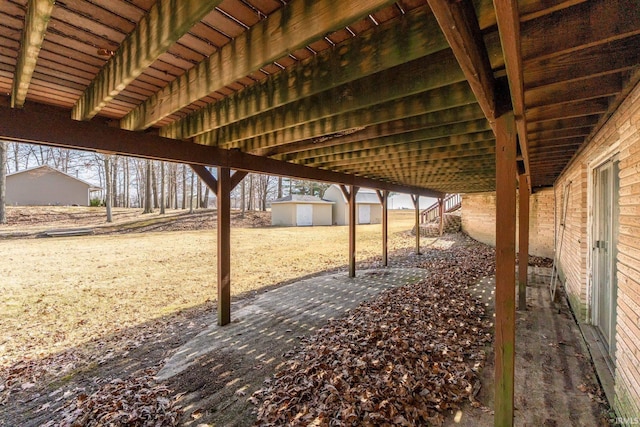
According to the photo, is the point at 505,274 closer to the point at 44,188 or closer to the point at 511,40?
the point at 511,40

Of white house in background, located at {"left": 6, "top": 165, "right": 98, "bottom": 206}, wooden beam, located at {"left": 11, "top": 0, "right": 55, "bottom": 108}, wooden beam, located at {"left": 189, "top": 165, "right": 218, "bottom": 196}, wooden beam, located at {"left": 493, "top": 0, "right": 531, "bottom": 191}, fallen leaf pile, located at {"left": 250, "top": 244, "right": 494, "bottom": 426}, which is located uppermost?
white house in background, located at {"left": 6, "top": 165, "right": 98, "bottom": 206}

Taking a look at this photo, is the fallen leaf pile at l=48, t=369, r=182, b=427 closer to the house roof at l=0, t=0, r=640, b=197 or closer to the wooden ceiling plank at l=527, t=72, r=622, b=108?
the house roof at l=0, t=0, r=640, b=197

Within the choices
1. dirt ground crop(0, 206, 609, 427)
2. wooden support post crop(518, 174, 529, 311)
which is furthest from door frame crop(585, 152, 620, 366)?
wooden support post crop(518, 174, 529, 311)

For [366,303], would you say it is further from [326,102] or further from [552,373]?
[326,102]

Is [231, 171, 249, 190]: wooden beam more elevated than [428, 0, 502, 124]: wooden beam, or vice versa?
[428, 0, 502, 124]: wooden beam

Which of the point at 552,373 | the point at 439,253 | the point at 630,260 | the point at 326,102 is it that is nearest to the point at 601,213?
the point at 630,260

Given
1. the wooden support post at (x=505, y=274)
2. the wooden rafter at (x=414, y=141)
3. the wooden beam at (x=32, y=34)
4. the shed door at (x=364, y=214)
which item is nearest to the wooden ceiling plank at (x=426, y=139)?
the wooden rafter at (x=414, y=141)

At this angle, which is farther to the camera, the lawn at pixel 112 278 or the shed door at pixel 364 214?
the shed door at pixel 364 214

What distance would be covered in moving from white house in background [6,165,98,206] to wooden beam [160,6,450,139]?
1093 inches

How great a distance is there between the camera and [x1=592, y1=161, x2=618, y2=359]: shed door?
10.6 feet

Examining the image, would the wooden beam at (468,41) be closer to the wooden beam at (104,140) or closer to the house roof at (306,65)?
the house roof at (306,65)

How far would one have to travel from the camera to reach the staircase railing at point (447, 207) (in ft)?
62.6

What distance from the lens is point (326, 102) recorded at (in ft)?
9.48

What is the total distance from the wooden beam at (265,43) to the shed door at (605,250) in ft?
12.2
